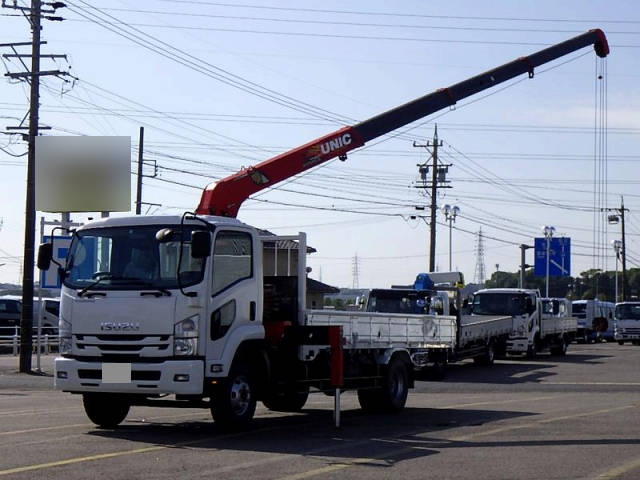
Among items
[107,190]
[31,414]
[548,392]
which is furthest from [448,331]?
[107,190]

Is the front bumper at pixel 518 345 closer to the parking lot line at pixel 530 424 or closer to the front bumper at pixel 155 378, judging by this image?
the parking lot line at pixel 530 424

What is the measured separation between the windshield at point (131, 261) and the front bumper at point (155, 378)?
98 centimetres

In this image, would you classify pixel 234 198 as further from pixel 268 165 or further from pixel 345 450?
pixel 345 450

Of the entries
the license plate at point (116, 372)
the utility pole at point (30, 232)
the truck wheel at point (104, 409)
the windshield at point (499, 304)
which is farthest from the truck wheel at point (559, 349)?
the license plate at point (116, 372)

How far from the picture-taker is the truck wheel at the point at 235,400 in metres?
13.1

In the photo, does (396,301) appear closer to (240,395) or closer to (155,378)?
(240,395)

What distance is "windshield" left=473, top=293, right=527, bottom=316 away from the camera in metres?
37.5

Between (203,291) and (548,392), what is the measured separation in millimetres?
12101

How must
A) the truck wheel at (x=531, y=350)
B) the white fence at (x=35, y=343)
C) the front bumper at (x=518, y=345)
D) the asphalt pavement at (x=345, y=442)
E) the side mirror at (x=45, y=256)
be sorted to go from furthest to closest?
the white fence at (x=35, y=343), the truck wheel at (x=531, y=350), the front bumper at (x=518, y=345), the side mirror at (x=45, y=256), the asphalt pavement at (x=345, y=442)

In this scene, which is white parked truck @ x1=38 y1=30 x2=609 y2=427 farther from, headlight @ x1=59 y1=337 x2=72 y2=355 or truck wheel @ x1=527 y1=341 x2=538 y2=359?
truck wheel @ x1=527 y1=341 x2=538 y2=359

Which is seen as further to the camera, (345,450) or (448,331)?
(448,331)

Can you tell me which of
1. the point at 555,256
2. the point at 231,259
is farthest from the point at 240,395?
the point at 555,256

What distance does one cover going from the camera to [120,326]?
12867mm

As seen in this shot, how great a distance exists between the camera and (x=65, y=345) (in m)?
13.3
